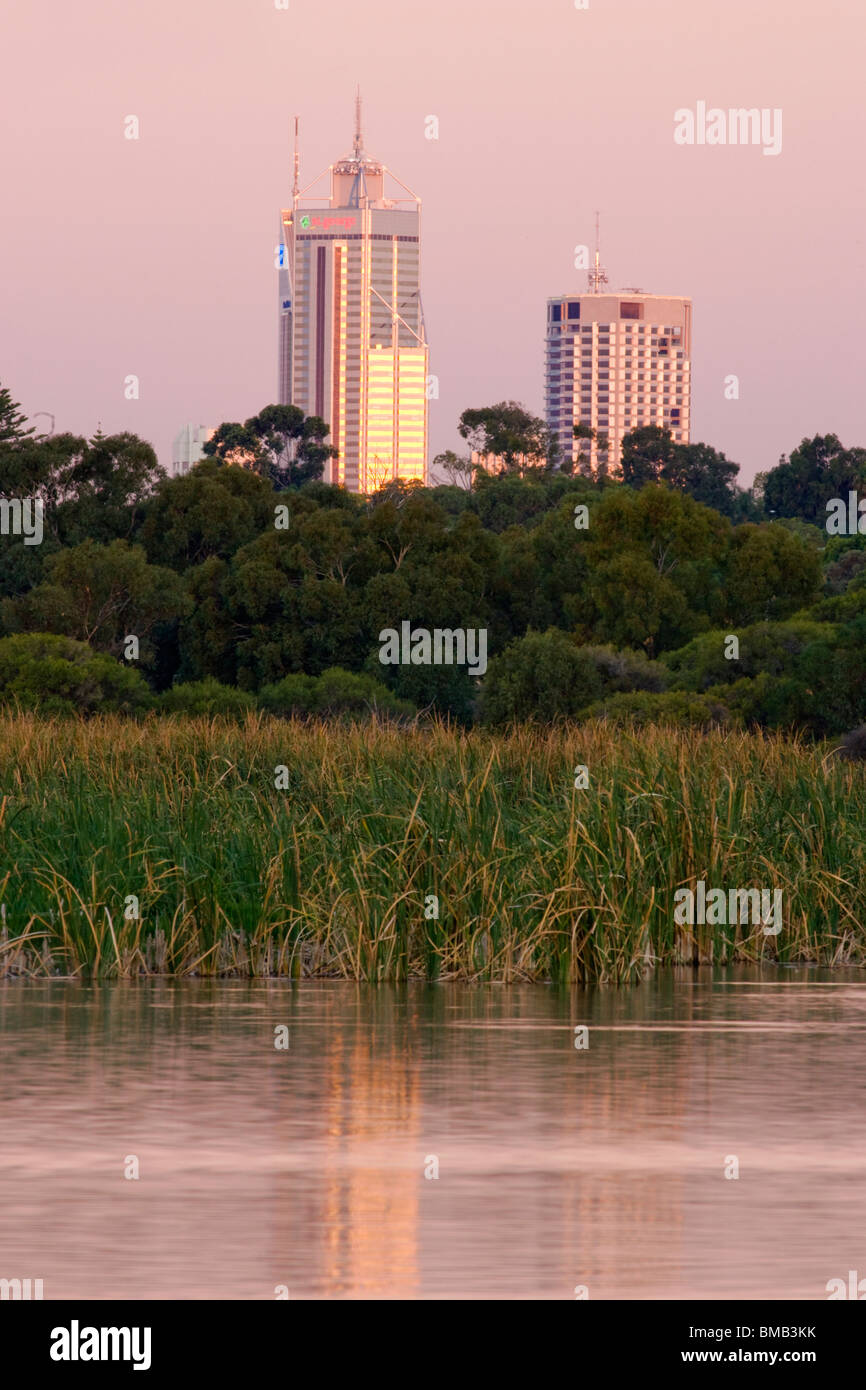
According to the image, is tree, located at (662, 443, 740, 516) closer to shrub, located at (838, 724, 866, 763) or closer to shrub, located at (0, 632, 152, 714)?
shrub, located at (0, 632, 152, 714)

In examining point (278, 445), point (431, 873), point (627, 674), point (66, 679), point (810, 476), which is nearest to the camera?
point (431, 873)

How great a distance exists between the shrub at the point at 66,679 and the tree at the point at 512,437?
136ft

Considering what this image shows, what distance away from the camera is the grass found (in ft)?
43.1

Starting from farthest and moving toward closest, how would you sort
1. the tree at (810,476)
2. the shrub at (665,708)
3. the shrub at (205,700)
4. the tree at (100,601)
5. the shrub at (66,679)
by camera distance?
the tree at (810,476)
the tree at (100,601)
the shrub at (205,700)
the shrub at (66,679)
the shrub at (665,708)

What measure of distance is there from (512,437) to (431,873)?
64440mm

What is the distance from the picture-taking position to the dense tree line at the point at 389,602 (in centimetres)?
3309

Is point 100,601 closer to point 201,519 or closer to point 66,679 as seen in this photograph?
point 201,519

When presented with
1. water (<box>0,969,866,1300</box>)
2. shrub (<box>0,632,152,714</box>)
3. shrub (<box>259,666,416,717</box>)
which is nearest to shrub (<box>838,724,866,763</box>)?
shrub (<box>259,666,416,717</box>)

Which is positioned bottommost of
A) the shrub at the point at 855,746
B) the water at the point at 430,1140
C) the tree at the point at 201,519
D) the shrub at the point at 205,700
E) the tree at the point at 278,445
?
the water at the point at 430,1140

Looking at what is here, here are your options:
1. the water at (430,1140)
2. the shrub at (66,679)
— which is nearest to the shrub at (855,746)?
the shrub at (66,679)

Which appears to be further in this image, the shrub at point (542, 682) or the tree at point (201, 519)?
the tree at point (201, 519)

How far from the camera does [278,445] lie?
76.1 m

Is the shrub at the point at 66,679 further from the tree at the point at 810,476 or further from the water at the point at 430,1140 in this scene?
the tree at the point at 810,476

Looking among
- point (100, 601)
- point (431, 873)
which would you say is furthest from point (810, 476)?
point (431, 873)
